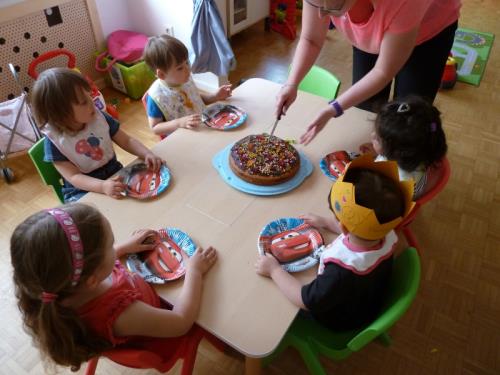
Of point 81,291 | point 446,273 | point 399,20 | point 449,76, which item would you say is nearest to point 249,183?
point 81,291

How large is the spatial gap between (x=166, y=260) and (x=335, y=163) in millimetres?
741

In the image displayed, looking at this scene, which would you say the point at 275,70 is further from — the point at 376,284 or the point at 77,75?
the point at 376,284

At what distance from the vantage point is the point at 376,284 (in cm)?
113

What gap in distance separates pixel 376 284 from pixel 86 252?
0.80 meters

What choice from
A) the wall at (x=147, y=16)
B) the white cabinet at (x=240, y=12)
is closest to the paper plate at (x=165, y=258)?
the wall at (x=147, y=16)

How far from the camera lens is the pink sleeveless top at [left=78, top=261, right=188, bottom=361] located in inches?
39.2

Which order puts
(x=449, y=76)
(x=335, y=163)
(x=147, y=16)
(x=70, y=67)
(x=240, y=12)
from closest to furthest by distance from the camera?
(x=335, y=163)
(x=70, y=67)
(x=147, y=16)
(x=449, y=76)
(x=240, y=12)

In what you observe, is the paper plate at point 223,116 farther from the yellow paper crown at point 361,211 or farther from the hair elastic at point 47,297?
the hair elastic at point 47,297

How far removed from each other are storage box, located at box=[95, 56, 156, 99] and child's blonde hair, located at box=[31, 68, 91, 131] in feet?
5.80

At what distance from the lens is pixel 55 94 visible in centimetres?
141

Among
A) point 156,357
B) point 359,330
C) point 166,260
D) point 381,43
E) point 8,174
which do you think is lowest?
point 8,174

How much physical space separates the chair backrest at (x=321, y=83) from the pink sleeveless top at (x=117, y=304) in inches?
53.9

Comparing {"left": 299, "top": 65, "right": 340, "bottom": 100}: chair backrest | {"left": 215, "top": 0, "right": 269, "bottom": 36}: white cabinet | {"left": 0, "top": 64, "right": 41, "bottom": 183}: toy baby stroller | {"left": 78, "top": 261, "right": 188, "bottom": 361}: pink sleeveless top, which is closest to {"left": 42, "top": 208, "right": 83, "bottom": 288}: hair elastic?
{"left": 78, "top": 261, "right": 188, "bottom": 361}: pink sleeveless top

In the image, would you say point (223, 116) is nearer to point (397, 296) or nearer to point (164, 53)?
point (164, 53)
